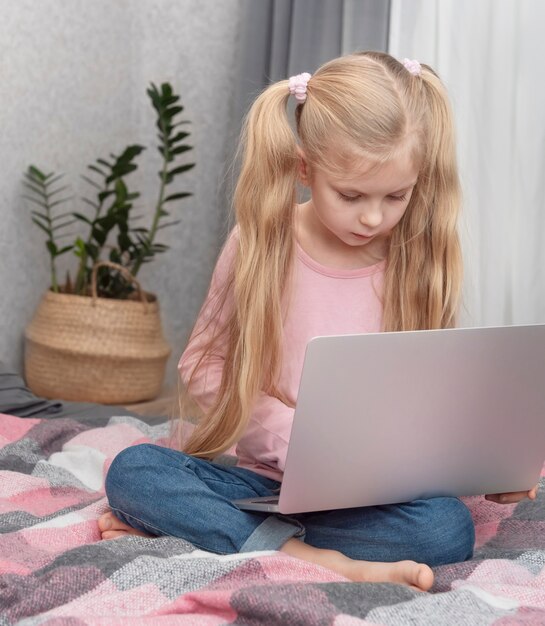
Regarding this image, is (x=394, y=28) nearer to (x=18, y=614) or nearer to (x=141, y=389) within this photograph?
(x=141, y=389)

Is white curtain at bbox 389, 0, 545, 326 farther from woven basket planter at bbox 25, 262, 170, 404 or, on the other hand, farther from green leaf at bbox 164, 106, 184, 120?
woven basket planter at bbox 25, 262, 170, 404

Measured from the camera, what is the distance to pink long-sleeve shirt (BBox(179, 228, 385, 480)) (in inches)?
55.9

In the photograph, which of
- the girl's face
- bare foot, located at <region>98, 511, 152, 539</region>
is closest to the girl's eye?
the girl's face

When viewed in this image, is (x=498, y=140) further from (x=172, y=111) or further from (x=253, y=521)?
(x=253, y=521)

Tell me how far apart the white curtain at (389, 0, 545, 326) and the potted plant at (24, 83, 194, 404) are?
0.81 m

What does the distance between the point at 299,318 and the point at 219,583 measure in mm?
469

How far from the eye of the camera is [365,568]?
1.20 m

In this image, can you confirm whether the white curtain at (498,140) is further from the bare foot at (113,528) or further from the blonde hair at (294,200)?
the bare foot at (113,528)

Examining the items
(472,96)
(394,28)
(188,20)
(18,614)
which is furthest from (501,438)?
(188,20)

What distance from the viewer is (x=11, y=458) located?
1.68 metres

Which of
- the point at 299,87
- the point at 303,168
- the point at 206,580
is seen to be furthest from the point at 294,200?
the point at 206,580

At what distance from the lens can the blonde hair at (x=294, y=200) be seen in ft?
4.38

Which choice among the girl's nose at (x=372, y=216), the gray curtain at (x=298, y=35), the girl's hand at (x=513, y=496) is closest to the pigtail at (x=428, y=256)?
the girl's nose at (x=372, y=216)

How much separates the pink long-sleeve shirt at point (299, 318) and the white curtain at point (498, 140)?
791 mm
